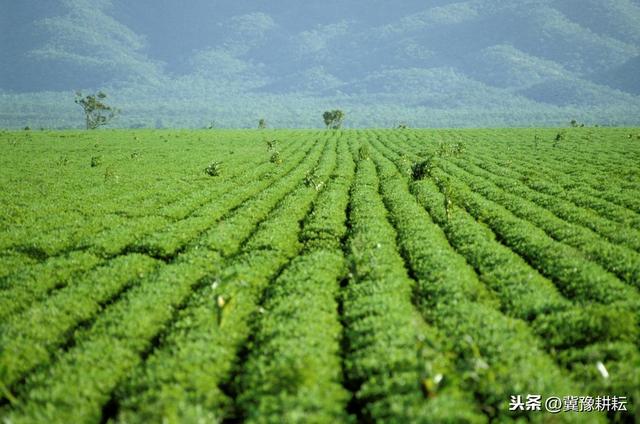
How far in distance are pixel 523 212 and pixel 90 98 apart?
17476 cm

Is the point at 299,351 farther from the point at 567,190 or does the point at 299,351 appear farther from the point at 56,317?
→ the point at 567,190

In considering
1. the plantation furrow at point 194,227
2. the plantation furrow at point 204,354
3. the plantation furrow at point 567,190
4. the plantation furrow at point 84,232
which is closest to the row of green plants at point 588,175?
the plantation furrow at point 567,190

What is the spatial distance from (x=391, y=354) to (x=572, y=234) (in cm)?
1305

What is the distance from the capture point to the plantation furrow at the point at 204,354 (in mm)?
7492

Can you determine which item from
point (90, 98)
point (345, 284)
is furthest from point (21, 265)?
point (90, 98)

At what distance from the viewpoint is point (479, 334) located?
977cm

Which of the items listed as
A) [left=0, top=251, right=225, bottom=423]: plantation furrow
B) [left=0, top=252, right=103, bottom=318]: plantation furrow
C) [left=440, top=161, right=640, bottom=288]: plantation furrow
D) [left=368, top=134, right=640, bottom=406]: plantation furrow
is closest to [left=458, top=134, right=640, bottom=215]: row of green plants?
[left=440, top=161, right=640, bottom=288]: plantation furrow

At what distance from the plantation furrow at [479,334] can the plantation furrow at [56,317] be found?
986cm

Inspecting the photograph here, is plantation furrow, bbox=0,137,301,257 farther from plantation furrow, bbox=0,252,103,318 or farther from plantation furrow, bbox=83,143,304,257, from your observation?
plantation furrow, bbox=0,252,103,318

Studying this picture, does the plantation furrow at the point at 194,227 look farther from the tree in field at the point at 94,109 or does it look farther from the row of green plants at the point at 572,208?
the tree in field at the point at 94,109

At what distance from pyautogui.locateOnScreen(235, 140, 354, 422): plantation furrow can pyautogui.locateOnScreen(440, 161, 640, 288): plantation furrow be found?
963cm

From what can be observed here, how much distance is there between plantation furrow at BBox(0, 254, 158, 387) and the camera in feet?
30.5

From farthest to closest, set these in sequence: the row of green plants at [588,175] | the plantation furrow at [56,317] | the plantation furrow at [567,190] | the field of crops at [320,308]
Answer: the row of green plants at [588,175], the plantation furrow at [567,190], the plantation furrow at [56,317], the field of crops at [320,308]

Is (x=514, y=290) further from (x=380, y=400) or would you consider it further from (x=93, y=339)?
(x=93, y=339)
